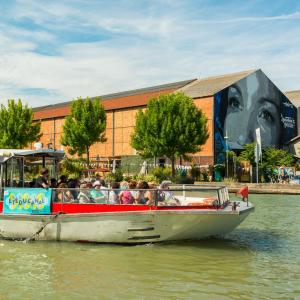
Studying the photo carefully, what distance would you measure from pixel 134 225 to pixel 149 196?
0.75 metres

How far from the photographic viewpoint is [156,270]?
9.66m

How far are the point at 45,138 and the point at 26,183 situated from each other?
188 ft

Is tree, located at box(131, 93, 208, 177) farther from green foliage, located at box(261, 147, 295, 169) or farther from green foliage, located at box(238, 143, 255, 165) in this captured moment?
green foliage, located at box(261, 147, 295, 169)

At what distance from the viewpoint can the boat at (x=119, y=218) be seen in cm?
1145

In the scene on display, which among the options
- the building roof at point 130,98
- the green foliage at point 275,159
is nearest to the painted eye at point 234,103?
the green foliage at point 275,159

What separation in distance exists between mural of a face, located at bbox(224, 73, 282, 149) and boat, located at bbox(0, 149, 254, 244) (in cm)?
3926

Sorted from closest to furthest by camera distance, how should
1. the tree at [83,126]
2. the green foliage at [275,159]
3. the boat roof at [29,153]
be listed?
the boat roof at [29,153], the tree at [83,126], the green foliage at [275,159]

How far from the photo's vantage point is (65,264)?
10.2 meters

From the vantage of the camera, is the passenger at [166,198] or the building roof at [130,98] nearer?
the passenger at [166,198]

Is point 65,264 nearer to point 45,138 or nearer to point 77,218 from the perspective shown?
point 77,218

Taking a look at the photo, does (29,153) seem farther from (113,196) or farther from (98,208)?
(113,196)

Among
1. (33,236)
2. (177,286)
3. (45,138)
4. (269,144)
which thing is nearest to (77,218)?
(33,236)

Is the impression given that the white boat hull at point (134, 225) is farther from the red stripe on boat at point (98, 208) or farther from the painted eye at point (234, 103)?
the painted eye at point (234, 103)

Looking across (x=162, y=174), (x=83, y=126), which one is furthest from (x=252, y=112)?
(x=83, y=126)
